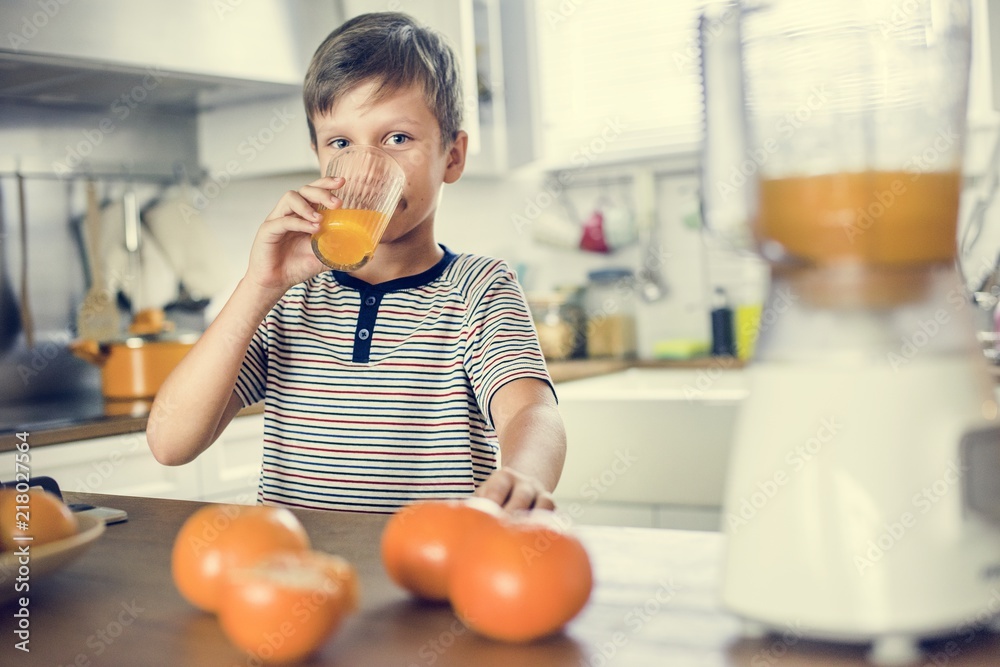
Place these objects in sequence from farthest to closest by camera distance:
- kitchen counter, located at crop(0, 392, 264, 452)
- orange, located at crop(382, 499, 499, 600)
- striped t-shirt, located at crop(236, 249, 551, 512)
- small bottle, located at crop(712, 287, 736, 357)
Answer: small bottle, located at crop(712, 287, 736, 357) → kitchen counter, located at crop(0, 392, 264, 452) → striped t-shirt, located at crop(236, 249, 551, 512) → orange, located at crop(382, 499, 499, 600)

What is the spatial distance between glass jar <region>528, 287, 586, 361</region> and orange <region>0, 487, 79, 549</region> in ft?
7.99

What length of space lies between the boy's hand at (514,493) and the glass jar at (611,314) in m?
2.50

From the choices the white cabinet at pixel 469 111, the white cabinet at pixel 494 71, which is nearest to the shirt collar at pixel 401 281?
the white cabinet at pixel 469 111

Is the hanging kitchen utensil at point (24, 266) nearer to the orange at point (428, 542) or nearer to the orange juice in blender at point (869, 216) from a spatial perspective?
the orange at point (428, 542)

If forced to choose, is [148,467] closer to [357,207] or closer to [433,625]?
[357,207]

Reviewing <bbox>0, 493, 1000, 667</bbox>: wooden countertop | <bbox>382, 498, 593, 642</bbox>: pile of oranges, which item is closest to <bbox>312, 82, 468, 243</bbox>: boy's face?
<bbox>0, 493, 1000, 667</bbox>: wooden countertop

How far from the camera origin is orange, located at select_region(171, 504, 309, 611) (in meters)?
0.59

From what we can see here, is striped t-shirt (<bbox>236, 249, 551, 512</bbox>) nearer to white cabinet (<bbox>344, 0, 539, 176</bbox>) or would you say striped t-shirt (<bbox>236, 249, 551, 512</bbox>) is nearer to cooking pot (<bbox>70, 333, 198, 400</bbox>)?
cooking pot (<bbox>70, 333, 198, 400</bbox>)

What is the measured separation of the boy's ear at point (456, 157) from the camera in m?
1.29

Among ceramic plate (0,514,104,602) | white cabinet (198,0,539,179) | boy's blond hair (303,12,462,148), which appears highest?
white cabinet (198,0,539,179)

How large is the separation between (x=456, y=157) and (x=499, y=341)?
0.95 ft

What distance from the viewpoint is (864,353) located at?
1.67 ft

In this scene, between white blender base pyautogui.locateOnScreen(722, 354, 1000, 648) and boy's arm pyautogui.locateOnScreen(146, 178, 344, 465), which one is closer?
white blender base pyautogui.locateOnScreen(722, 354, 1000, 648)

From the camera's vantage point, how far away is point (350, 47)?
118cm
